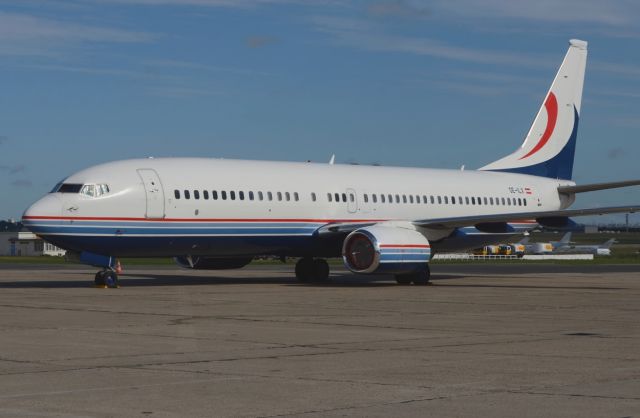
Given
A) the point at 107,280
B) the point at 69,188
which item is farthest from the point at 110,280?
the point at 69,188

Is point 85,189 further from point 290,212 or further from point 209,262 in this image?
point 209,262

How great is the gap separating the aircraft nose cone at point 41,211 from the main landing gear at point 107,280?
8.46ft

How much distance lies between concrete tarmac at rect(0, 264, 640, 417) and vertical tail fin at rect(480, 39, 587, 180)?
17.4m

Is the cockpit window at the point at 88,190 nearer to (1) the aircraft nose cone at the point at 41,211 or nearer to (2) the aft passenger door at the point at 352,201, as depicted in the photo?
(1) the aircraft nose cone at the point at 41,211

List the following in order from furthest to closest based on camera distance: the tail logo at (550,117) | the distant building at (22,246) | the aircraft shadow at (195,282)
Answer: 1. the distant building at (22,246)
2. the tail logo at (550,117)
3. the aircraft shadow at (195,282)

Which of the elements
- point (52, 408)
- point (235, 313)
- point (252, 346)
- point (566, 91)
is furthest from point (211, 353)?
point (566, 91)

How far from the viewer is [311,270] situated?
38031 mm

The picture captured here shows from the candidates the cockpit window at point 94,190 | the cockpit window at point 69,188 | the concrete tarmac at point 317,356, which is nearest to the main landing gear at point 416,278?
the concrete tarmac at point 317,356

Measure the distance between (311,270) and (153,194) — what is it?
8.47 metres

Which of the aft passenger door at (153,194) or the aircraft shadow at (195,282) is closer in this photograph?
the aft passenger door at (153,194)

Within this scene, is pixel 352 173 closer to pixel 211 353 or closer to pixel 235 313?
pixel 235 313

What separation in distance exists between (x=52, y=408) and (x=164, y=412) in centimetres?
109

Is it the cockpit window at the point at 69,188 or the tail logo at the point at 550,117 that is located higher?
the tail logo at the point at 550,117

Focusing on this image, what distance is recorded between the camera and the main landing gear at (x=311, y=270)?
125ft
